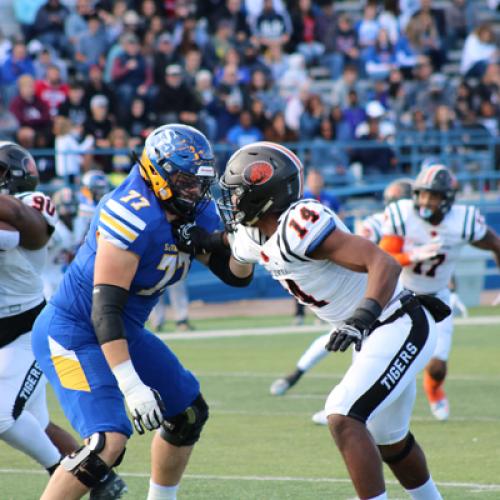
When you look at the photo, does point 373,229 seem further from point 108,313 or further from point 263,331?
point 108,313

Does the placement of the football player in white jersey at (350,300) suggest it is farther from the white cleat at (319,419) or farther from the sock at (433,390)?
the sock at (433,390)

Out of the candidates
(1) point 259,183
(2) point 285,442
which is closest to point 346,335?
(1) point 259,183

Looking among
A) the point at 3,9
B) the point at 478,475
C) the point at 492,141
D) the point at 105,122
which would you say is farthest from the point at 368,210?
the point at 478,475

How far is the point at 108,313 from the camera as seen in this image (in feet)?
15.5

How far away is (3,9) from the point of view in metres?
18.0

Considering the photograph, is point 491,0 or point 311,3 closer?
point 311,3

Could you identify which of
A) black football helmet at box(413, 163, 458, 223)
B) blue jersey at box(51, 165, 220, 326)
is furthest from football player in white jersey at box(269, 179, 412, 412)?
blue jersey at box(51, 165, 220, 326)

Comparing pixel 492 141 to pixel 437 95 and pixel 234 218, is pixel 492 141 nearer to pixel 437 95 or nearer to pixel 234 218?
pixel 437 95

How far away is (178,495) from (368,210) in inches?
448

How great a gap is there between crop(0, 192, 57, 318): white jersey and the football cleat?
1310 millimetres

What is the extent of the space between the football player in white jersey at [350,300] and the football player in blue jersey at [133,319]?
0.20m

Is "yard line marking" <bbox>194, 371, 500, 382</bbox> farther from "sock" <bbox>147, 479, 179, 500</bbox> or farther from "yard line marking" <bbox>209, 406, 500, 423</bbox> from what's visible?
"sock" <bbox>147, 479, 179, 500</bbox>

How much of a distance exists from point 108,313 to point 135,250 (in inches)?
11.0

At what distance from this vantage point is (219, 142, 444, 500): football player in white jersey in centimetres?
469
